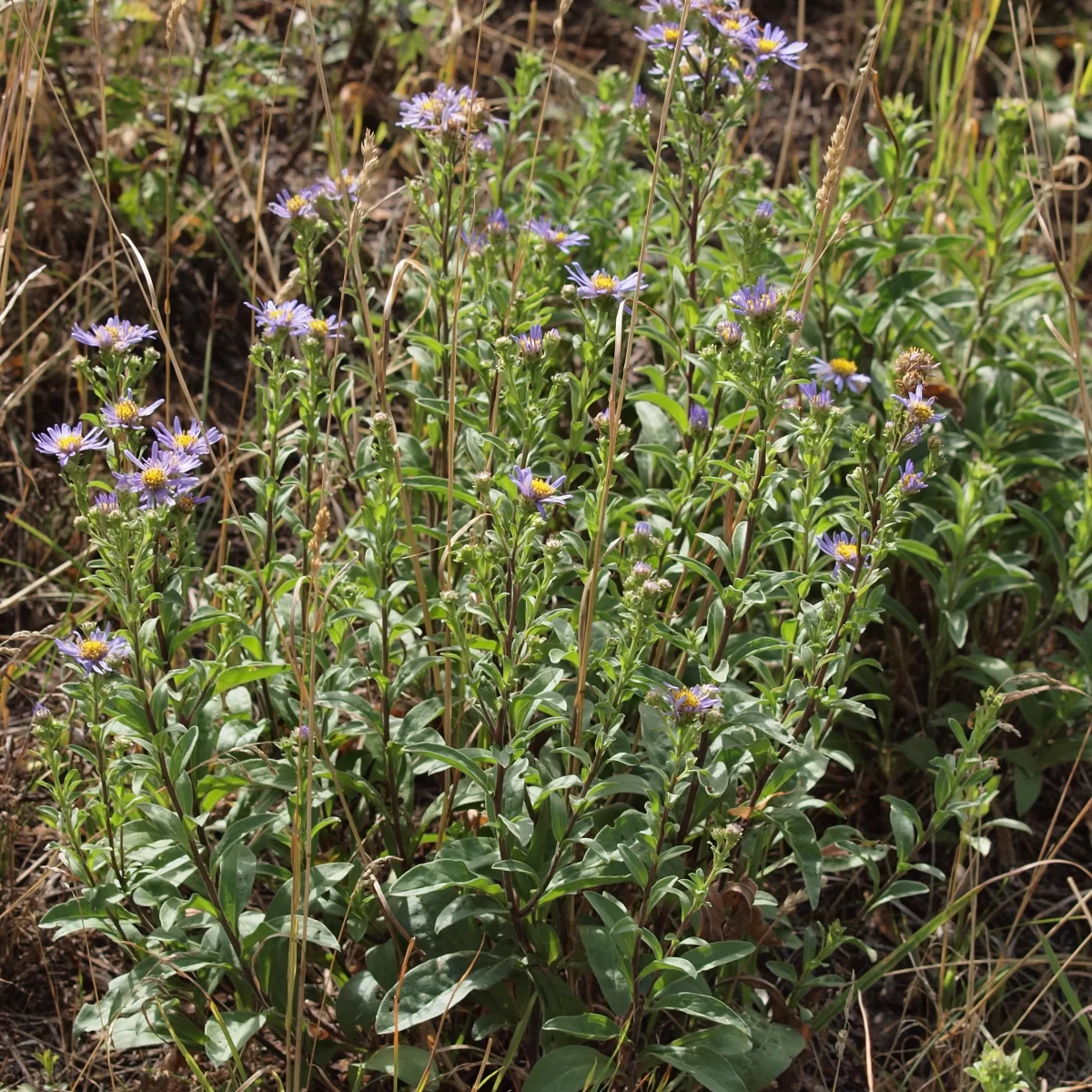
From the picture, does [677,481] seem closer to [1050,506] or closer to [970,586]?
[970,586]

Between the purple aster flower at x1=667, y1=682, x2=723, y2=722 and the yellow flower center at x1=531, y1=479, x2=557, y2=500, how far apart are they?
0.38m

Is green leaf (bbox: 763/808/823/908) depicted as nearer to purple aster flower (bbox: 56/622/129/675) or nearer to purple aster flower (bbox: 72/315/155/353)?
purple aster flower (bbox: 56/622/129/675)

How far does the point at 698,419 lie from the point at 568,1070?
1.24 metres

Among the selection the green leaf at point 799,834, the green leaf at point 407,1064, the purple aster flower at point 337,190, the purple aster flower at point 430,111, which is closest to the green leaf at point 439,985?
the green leaf at point 407,1064

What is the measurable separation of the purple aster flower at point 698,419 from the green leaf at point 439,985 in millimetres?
1085

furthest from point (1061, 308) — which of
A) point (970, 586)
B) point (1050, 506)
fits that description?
point (970, 586)

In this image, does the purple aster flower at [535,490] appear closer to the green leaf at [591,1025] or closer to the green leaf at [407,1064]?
the green leaf at [591,1025]

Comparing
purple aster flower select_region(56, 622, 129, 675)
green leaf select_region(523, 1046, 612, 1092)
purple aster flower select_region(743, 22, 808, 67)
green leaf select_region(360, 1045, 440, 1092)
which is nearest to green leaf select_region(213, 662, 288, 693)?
purple aster flower select_region(56, 622, 129, 675)

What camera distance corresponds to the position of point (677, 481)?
2725 mm

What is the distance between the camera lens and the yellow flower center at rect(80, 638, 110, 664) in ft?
6.78

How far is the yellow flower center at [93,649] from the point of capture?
2.07 meters

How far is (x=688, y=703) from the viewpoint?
6.59 ft

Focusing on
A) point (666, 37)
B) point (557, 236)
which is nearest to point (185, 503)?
point (557, 236)

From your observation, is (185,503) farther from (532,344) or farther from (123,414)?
(532,344)
